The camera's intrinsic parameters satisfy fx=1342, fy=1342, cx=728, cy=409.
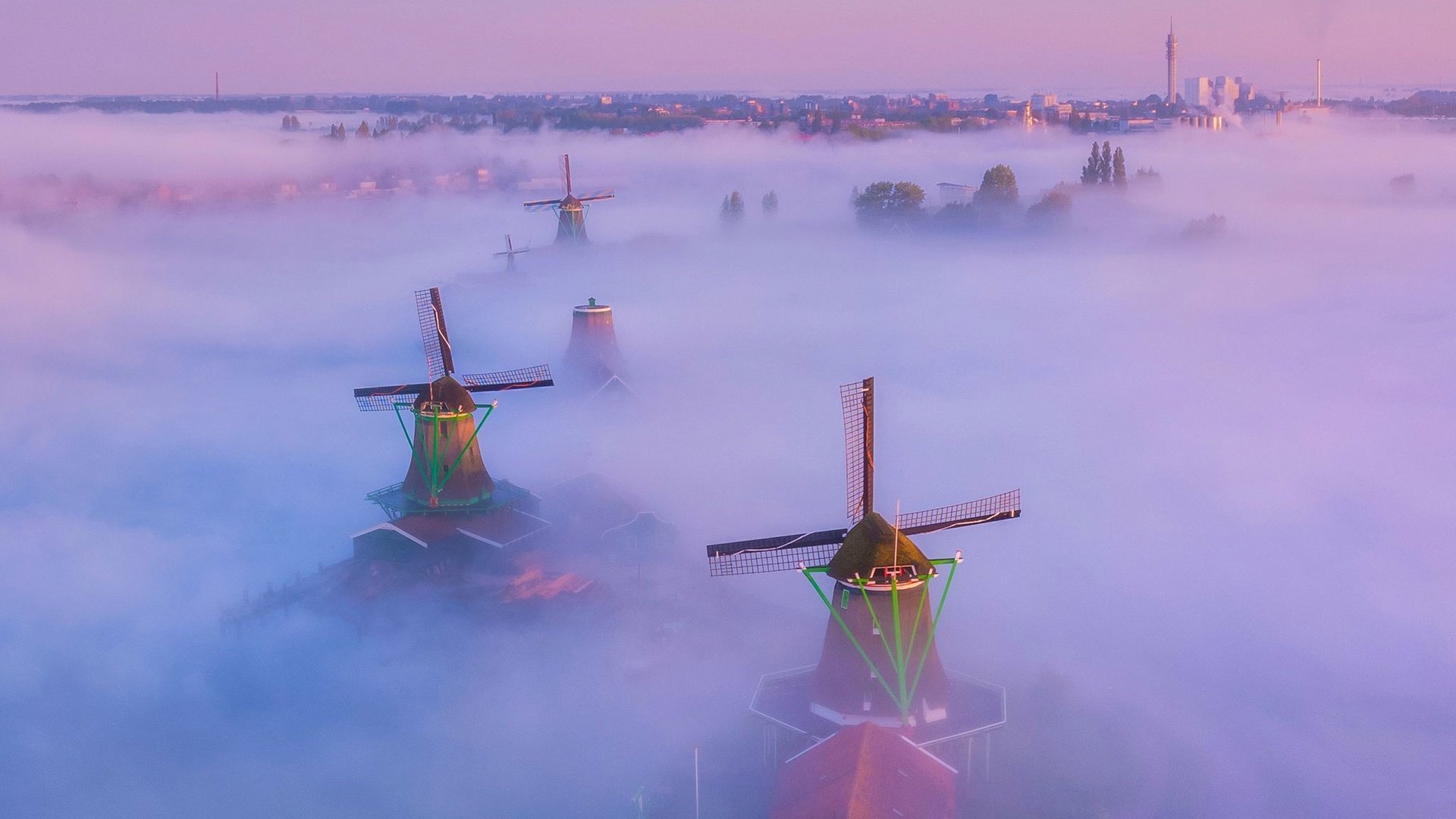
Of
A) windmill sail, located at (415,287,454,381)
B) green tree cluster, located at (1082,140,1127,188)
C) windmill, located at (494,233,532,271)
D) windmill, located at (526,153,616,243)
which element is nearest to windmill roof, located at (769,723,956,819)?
windmill sail, located at (415,287,454,381)

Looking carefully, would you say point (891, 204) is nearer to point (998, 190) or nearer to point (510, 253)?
point (998, 190)

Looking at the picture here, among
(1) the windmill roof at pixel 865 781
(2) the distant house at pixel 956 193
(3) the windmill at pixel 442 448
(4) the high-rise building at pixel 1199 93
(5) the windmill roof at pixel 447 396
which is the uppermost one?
(4) the high-rise building at pixel 1199 93

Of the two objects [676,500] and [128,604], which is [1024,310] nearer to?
[676,500]

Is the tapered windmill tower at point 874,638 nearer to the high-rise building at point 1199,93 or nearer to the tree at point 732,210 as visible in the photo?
the tree at point 732,210

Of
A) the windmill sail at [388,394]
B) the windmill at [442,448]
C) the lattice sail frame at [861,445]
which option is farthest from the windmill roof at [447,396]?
the lattice sail frame at [861,445]

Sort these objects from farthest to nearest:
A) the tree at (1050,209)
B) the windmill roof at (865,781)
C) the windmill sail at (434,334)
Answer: the tree at (1050,209), the windmill sail at (434,334), the windmill roof at (865,781)

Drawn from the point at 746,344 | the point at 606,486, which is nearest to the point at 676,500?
the point at 606,486
